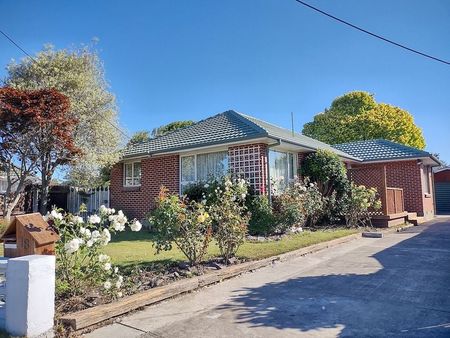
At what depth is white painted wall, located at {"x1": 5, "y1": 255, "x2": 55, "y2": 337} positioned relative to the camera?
391cm

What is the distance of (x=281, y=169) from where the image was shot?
49.2ft

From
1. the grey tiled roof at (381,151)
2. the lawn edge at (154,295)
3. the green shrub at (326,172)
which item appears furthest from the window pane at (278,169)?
the grey tiled roof at (381,151)

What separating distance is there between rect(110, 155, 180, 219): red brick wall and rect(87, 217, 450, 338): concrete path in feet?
28.8

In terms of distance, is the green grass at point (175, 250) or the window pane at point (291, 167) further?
the window pane at point (291, 167)

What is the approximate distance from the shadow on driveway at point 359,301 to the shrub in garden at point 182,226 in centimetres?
145

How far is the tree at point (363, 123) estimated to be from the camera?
3584 centimetres

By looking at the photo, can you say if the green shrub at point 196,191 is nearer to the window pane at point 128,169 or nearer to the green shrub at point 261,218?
the green shrub at point 261,218

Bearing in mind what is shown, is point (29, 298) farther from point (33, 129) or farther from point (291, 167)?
point (291, 167)

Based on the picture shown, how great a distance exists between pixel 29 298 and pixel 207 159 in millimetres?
11449

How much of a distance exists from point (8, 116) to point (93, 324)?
10593 mm

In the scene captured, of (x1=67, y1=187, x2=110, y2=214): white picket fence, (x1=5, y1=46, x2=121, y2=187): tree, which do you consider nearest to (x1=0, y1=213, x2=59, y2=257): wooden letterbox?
(x1=5, y1=46, x2=121, y2=187): tree

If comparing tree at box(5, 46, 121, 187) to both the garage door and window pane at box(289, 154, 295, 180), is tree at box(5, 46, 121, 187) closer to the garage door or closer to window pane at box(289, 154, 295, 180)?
window pane at box(289, 154, 295, 180)

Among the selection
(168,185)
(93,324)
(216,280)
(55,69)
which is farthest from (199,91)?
(93,324)

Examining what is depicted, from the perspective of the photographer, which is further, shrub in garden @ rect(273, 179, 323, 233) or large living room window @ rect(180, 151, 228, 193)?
large living room window @ rect(180, 151, 228, 193)
